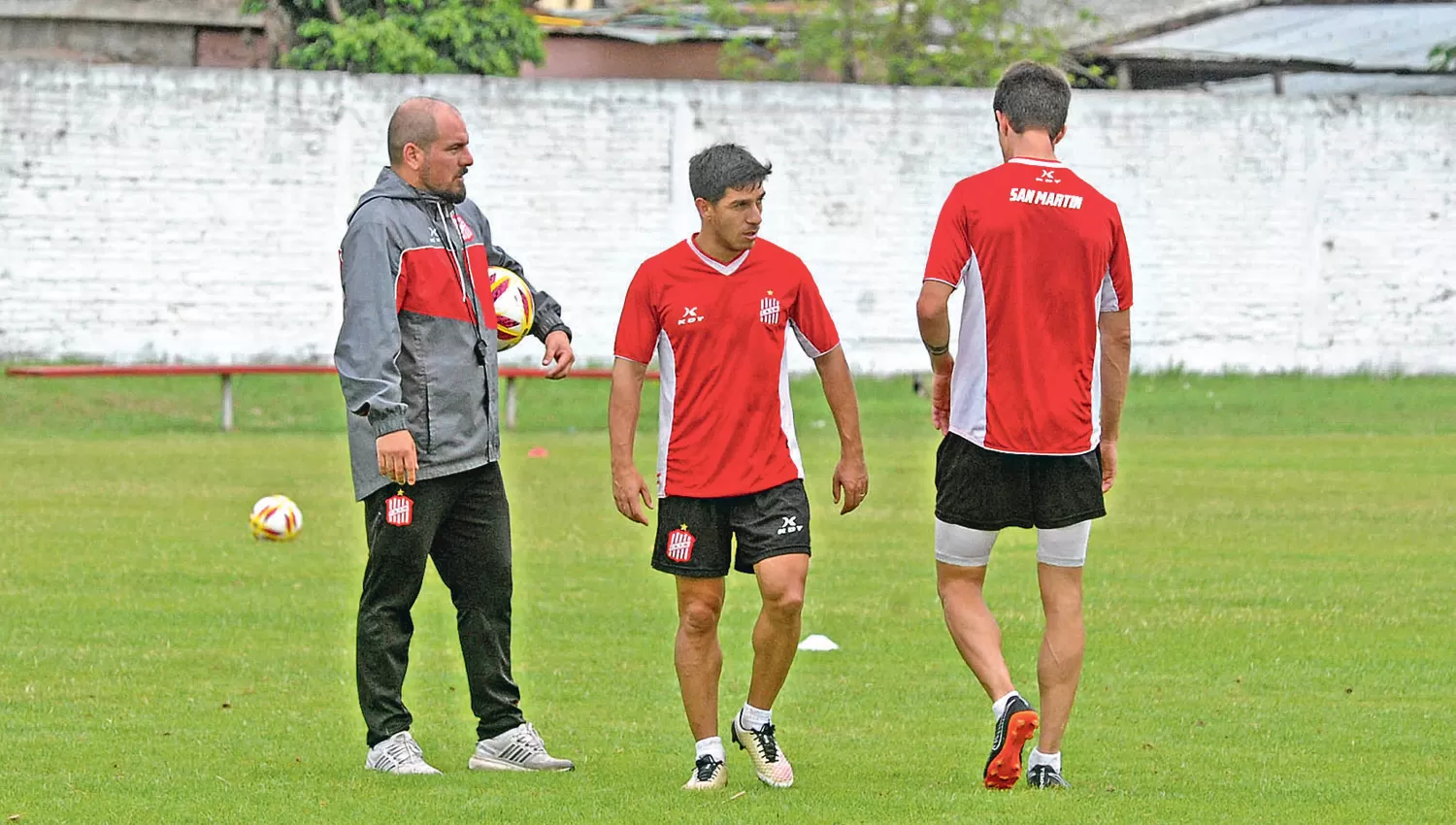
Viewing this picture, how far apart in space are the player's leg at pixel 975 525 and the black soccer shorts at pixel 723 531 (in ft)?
1.50

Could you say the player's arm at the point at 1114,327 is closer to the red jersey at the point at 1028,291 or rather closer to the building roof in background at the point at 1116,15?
the red jersey at the point at 1028,291

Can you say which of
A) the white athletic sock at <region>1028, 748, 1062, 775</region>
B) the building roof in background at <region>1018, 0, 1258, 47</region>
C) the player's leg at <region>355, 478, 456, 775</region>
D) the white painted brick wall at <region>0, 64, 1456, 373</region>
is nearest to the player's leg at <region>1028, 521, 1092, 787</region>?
the white athletic sock at <region>1028, 748, 1062, 775</region>

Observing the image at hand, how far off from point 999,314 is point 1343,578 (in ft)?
19.0

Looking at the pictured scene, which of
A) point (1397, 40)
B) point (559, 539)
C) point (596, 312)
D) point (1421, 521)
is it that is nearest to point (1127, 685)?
point (559, 539)

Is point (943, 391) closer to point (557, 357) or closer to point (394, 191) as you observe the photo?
point (557, 357)

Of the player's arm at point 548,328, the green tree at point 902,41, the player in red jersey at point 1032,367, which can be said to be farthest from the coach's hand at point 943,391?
the green tree at point 902,41

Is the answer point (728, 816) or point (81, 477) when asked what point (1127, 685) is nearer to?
point (728, 816)

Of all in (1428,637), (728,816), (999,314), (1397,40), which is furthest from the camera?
(1397,40)

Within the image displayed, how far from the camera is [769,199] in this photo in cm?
2728

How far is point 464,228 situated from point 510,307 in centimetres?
37

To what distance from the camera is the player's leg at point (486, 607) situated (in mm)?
6824

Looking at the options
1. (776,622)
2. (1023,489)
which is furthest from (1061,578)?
(776,622)

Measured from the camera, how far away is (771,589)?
6367mm

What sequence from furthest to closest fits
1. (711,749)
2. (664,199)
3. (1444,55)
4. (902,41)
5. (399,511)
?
(902,41) < (1444,55) < (664,199) < (399,511) < (711,749)
